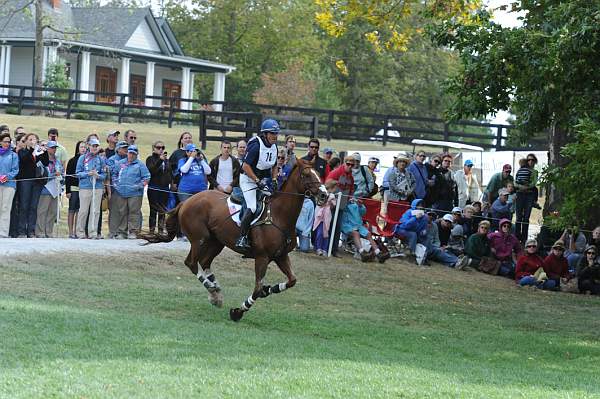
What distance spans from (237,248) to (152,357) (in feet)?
14.4

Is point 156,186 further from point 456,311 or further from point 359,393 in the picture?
point 359,393

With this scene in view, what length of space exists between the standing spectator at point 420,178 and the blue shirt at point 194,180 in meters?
4.95

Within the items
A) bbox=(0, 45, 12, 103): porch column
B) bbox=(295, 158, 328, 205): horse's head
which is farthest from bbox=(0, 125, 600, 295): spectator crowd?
bbox=(0, 45, 12, 103): porch column

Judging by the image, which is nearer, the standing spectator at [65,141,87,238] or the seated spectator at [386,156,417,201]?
the standing spectator at [65,141,87,238]

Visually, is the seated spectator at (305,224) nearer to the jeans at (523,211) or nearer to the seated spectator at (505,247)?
the seated spectator at (505,247)

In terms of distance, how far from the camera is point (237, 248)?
15062 mm

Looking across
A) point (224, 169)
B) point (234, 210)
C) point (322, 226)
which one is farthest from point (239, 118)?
point (234, 210)

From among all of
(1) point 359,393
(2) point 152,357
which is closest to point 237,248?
(2) point 152,357

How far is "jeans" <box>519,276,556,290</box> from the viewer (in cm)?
2208

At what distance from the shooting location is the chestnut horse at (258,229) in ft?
47.7

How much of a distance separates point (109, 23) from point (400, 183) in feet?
136

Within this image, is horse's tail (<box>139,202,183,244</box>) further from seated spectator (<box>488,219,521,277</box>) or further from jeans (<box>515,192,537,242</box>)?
jeans (<box>515,192,537,242</box>)

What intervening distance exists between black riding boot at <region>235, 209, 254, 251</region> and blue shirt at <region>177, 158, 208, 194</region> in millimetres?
6539

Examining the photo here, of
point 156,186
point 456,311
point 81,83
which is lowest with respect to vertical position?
point 456,311
